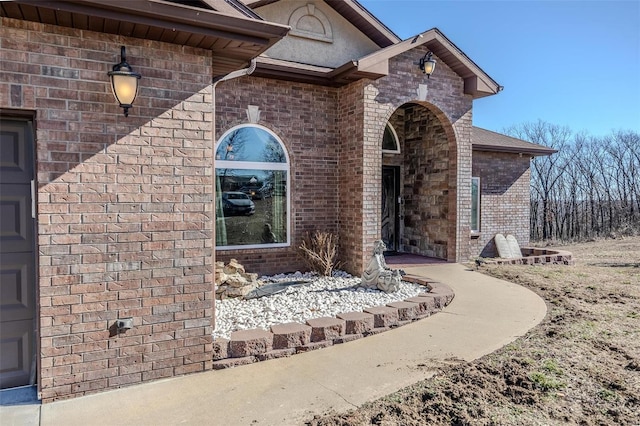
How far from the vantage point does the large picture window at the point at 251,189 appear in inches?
299

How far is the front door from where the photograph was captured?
36.5ft

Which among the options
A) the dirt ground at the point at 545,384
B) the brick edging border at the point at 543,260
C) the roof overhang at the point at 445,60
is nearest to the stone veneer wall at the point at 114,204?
the dirt ground at the point at 545,384

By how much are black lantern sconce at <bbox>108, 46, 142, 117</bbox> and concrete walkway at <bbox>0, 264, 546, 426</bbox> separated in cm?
259

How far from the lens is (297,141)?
8156 mm

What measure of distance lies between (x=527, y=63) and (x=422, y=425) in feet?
73.4

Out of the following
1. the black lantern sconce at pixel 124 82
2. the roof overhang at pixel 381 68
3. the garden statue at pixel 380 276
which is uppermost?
the roof overhang at pixel 381 68

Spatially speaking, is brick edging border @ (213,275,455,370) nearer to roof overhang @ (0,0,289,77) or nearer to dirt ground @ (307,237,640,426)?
dirt ground @ (307,237,640,426)

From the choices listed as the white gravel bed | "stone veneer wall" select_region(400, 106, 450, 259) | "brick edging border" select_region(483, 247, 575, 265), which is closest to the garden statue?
the white gravel bed

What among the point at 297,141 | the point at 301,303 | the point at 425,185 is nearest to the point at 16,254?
the point at 301,303

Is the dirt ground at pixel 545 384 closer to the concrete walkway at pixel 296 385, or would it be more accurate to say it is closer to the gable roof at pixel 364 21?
the concrete walkway at pixel 296 385

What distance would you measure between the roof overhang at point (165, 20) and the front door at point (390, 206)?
7385mm

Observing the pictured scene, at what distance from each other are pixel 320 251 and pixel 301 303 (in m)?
1.96

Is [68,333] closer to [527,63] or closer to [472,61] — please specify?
[472,61]

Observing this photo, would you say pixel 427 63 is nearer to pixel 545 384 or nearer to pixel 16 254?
pixel 545 384
